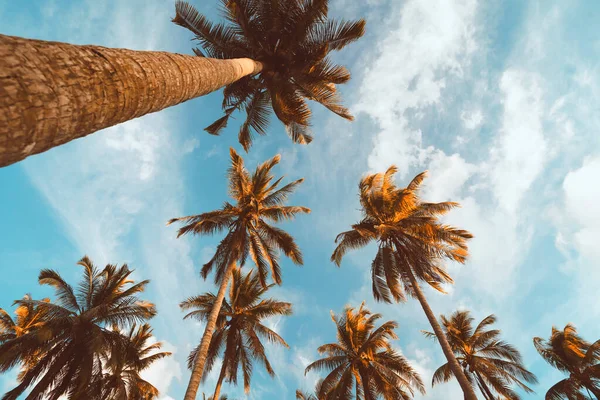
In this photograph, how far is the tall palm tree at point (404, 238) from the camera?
41.2ft

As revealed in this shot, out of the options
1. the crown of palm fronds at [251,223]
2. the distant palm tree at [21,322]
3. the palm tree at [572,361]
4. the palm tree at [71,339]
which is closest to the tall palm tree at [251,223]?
the crown of palm fronds at [251,223]

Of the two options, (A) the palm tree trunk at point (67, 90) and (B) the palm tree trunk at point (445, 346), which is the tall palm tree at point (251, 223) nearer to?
(B) the palm tree trunk at point (445, 346)

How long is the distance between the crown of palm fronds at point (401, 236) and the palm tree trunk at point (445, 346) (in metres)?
0.60

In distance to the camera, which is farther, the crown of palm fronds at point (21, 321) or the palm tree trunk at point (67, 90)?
the crown of palm fronds at point (21, 321)

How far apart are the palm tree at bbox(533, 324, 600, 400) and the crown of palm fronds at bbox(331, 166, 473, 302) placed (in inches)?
364

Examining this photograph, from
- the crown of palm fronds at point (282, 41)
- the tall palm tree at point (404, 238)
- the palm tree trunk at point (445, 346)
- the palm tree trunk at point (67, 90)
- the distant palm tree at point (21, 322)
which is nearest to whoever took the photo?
the palm tree trunk at point (67, 90)

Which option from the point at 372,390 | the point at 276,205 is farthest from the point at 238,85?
the point at 372,390

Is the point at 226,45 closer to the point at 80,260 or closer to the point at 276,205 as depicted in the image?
the point at 276,205

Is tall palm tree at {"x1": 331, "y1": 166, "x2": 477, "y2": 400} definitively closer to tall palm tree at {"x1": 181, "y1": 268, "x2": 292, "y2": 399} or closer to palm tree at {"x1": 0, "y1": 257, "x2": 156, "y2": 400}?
tall palm tree at {"x1": 181, "y1": 268, "x2": 292, "y2": 399}

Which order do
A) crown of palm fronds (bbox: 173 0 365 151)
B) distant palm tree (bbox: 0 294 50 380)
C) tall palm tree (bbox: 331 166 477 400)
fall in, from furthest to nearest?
distant palm tree (bbox: 0 294 50 380)
tall palm tree (bbox: 331 166 477 400)
crown of palm fronds (bbox: 173 0 365 151)

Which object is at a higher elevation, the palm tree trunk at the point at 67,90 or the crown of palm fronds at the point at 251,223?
the crown of palm fronds at the point at 251,223

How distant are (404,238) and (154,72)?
12431 mm

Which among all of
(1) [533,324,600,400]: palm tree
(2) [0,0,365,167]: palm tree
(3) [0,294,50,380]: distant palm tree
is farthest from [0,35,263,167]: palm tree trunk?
(1) [533,324,600,400]: palm tree

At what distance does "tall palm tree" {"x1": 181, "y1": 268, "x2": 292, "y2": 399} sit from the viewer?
14.1m
